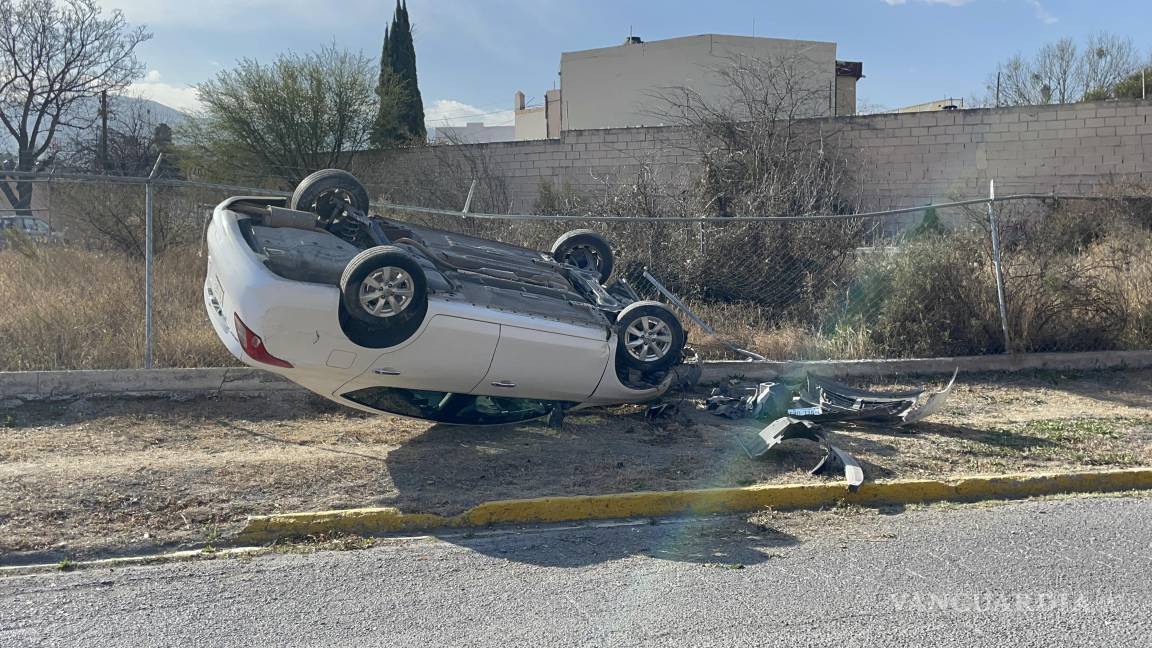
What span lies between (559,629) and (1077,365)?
7.49 metres

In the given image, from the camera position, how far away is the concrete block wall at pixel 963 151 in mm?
20531

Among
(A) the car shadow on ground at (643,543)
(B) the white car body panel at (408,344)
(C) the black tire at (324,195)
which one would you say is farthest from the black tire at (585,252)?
(A) the car shadow on ground at (643,543)

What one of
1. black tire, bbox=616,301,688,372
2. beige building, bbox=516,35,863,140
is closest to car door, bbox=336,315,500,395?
black tire, bbox=616,301,688,372

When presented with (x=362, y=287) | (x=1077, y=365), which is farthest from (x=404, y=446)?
(x=1077, y=365)

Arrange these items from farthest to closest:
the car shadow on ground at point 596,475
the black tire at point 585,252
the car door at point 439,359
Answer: the black tire at point 585,252, the car door at point 439,359, the car shadow on ground at point 596,475

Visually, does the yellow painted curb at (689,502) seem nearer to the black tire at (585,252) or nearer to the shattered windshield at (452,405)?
the shattered windshield at (452,405)

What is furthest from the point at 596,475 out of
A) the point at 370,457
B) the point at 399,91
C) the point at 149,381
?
the point at 399,91

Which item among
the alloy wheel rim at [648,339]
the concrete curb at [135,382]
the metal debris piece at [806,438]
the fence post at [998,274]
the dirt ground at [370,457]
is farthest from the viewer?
the fence post at [998,274]

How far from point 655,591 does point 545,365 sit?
2453 millimetres

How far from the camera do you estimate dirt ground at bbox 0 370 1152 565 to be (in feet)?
18.0

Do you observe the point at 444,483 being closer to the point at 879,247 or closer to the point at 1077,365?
the point at 879,247

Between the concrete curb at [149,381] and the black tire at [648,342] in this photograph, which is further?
the concrete curb at [149,381]

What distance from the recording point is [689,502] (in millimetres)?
5738

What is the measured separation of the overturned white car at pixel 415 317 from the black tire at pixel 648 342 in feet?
0.04
